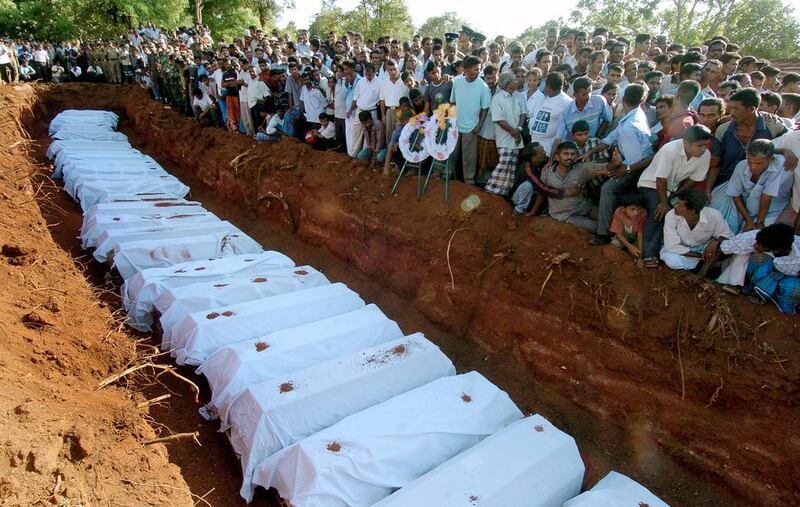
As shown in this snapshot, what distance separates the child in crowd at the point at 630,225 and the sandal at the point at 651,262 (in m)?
0.06

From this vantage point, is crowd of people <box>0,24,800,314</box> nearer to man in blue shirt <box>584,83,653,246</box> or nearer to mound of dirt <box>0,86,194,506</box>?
man in blue shirt <box>584,83,653,246</box>

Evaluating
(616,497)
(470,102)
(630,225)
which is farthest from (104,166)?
(616,497)

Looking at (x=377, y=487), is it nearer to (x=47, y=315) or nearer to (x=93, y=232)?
(x=47, y=315)

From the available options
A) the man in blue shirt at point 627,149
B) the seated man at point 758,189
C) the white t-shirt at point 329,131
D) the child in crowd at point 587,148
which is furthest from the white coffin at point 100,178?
the seated man at point 758,189

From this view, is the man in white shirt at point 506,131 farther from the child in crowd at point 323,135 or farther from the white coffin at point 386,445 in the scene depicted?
the child in crowd at point 323,135

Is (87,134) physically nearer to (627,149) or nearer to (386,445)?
(386,445)

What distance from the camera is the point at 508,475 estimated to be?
4.63 metres

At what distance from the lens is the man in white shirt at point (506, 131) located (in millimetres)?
7691

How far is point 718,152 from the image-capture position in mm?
5891

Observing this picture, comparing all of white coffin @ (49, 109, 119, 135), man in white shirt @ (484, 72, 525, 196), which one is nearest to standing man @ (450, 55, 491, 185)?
man in white shirt @ (484, 72, 525, 196)

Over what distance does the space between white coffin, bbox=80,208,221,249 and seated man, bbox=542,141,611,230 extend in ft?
23.2

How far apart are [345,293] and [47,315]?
391 cm

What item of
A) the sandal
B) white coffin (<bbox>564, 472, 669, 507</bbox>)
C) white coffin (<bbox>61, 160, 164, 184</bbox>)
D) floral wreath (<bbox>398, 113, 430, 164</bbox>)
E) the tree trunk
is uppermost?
the tree trunk

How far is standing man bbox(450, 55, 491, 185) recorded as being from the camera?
8.00 meters
